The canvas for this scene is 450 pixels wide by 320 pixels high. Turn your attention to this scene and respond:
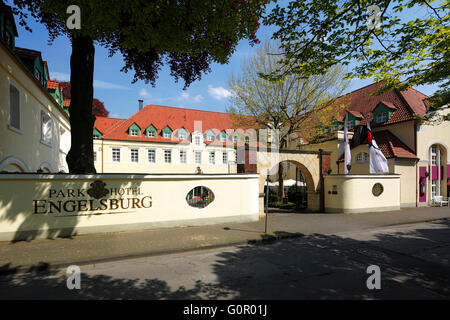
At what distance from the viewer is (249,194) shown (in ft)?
36.8

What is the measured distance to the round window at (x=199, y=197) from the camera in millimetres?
10258

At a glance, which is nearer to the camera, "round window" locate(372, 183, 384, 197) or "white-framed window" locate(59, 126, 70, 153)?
"round window" locate(372, 183, 384, 197)

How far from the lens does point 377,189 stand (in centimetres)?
1580

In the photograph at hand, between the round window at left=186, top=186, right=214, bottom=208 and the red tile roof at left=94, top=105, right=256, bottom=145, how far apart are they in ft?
61.1

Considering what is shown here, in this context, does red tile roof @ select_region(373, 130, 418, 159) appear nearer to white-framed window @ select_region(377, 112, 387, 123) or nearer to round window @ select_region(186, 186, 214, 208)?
white-framed window @ select_region(377, 112, 387, 123)

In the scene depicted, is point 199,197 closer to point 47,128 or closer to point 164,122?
point 47,128

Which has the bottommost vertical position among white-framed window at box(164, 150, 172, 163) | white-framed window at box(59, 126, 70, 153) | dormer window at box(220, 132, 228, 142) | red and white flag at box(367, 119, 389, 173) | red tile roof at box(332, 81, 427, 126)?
red and white flag at box(367, 119, 389, 173)

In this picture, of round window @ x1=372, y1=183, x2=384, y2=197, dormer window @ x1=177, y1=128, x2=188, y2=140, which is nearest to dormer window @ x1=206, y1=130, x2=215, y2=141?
dormer window @ x1=177, y1=128, x2=188, y2=140

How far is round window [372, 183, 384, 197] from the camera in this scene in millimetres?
15495

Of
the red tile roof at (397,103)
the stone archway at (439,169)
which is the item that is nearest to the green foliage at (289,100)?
the red tile roof at (397,103)

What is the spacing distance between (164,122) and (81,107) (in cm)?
2334

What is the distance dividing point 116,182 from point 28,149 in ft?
18.4

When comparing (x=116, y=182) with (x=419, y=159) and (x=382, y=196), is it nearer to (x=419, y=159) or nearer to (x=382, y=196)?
(x=382, y=196)
